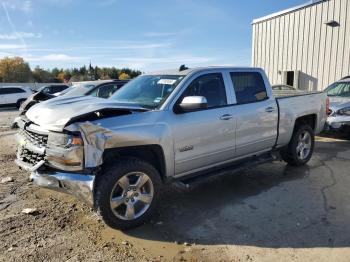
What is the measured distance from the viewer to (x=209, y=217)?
445 cm

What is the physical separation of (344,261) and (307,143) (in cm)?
376

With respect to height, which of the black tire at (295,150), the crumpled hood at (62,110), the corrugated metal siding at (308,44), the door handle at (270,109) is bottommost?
the black tire at (295,150)

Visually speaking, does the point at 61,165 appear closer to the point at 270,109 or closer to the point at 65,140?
the point at 65,140

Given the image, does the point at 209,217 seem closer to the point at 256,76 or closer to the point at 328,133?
the point at 256,76

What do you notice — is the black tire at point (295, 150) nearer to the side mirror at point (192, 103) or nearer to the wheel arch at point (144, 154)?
the side mirror at point (192, 103)

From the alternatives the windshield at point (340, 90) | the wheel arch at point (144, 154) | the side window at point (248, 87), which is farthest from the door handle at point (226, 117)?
the windshield at point (340, 90)

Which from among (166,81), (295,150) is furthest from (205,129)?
(295,150)

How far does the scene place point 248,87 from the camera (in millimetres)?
5625

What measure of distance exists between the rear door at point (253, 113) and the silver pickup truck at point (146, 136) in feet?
0.05

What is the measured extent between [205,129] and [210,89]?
68cm

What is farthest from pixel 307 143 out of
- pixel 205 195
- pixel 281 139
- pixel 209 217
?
pixel 209 217

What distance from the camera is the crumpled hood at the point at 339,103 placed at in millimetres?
9163

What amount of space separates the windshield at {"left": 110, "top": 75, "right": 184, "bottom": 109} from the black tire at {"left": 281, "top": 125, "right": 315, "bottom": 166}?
2.90 metres

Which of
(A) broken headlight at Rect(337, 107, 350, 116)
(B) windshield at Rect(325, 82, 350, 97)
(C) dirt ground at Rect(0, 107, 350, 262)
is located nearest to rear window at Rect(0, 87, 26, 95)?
(C) dirt ground at Rect(0, 107, 350, 262)
